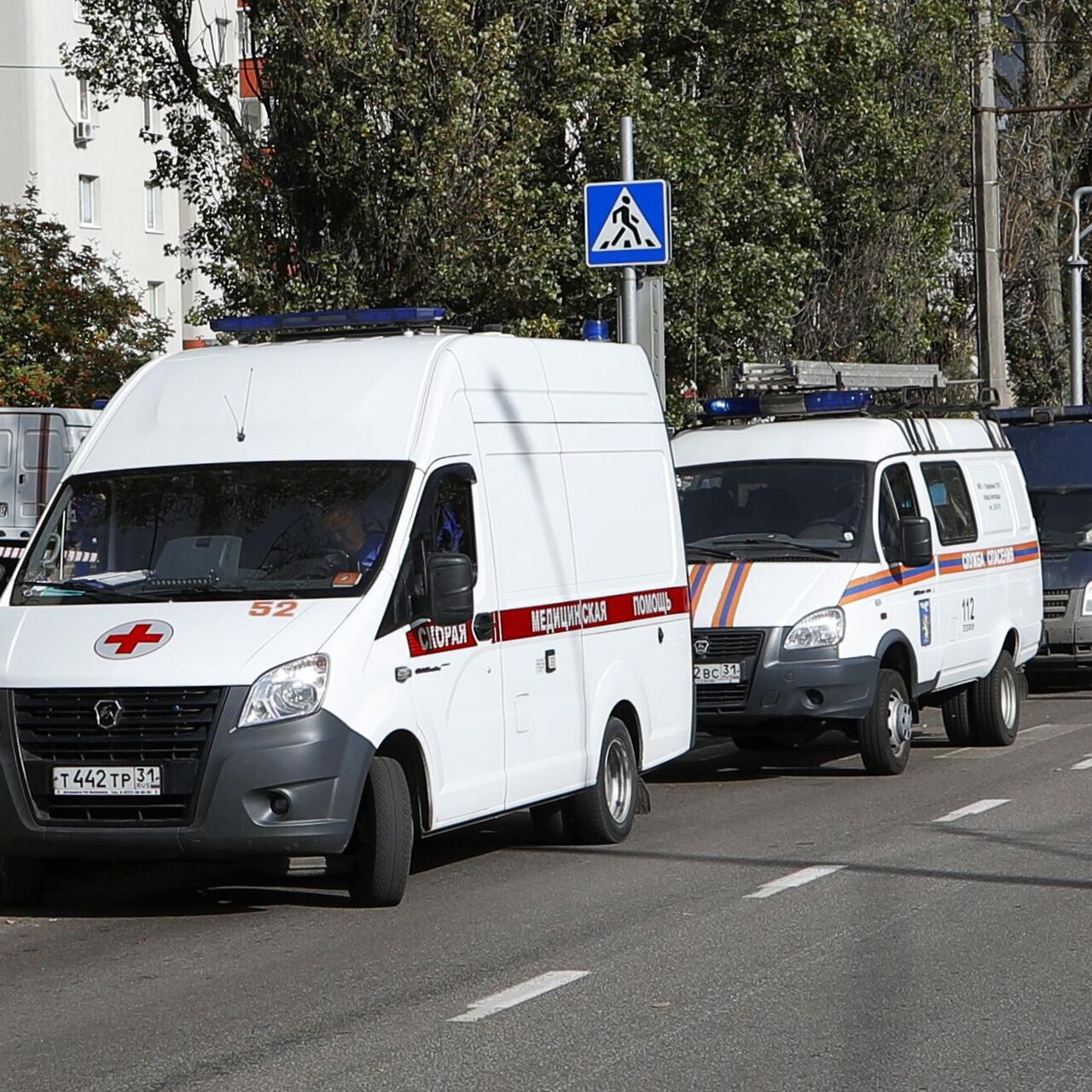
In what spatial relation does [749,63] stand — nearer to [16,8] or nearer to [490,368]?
[490,368]

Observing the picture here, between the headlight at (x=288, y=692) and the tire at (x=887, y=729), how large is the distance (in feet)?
18.8

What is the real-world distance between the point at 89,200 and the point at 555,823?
41860 millimetres

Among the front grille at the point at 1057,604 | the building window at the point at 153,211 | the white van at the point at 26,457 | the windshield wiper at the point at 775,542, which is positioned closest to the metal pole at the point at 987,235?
the front grille at the point at 1057,604

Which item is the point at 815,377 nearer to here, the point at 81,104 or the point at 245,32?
the point at 245,32

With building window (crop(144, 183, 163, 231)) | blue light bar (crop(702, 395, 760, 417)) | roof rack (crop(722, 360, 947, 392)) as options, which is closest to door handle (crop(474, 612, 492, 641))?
blue light bar (crop(702, 395, 760, 417))

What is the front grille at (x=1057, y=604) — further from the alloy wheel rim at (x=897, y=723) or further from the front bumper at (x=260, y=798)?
the front bumper at (x=260, y=798)

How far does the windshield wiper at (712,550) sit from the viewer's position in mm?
14164

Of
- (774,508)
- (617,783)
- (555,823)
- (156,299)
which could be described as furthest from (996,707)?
(156,299)

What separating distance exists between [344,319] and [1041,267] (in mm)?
32940

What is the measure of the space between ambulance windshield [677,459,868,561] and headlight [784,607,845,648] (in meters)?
0.53


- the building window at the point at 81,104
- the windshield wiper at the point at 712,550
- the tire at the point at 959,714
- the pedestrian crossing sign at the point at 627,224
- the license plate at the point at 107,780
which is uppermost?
the building window at the point at 81,104

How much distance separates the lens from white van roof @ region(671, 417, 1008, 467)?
48.2 ft

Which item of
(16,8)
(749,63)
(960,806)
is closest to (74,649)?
(960,806)

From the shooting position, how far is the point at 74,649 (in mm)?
8945
